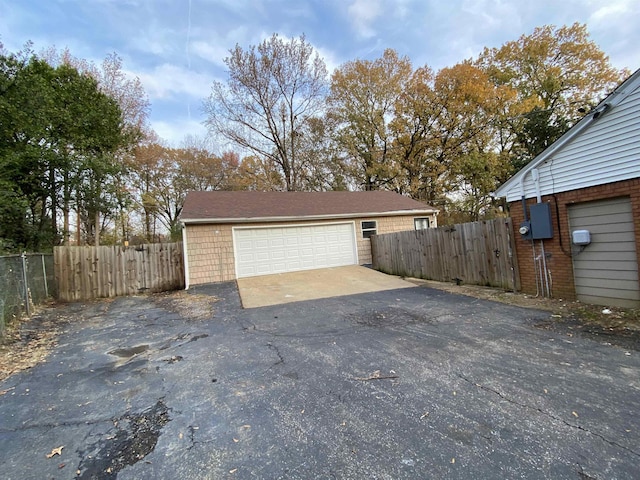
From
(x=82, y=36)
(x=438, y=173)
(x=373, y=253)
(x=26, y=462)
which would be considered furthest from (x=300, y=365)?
(x=438, y=173)

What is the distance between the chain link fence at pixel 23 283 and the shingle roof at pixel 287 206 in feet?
12.5

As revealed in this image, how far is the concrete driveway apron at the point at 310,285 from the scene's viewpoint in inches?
304

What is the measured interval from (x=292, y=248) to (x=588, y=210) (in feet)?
28.6

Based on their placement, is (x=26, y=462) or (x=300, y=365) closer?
(x=26, y=462)

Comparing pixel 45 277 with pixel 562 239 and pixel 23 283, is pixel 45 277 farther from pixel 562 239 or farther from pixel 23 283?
pixel 562 239

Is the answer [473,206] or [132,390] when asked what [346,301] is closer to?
[132,390]

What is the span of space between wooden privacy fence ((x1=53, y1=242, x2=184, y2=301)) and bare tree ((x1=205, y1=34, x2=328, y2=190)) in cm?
A: 1315

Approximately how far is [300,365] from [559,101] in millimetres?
25377

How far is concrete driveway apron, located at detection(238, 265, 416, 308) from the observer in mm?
7730

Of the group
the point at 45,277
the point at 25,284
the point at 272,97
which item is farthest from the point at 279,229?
the point at 272,97

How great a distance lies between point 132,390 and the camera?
3.05 metres

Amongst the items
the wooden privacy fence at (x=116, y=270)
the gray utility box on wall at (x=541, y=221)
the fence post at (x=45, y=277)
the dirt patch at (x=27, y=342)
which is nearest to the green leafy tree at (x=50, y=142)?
the fence post at (x=45, y=277)

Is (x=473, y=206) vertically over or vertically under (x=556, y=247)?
over

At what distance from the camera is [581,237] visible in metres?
5.39
